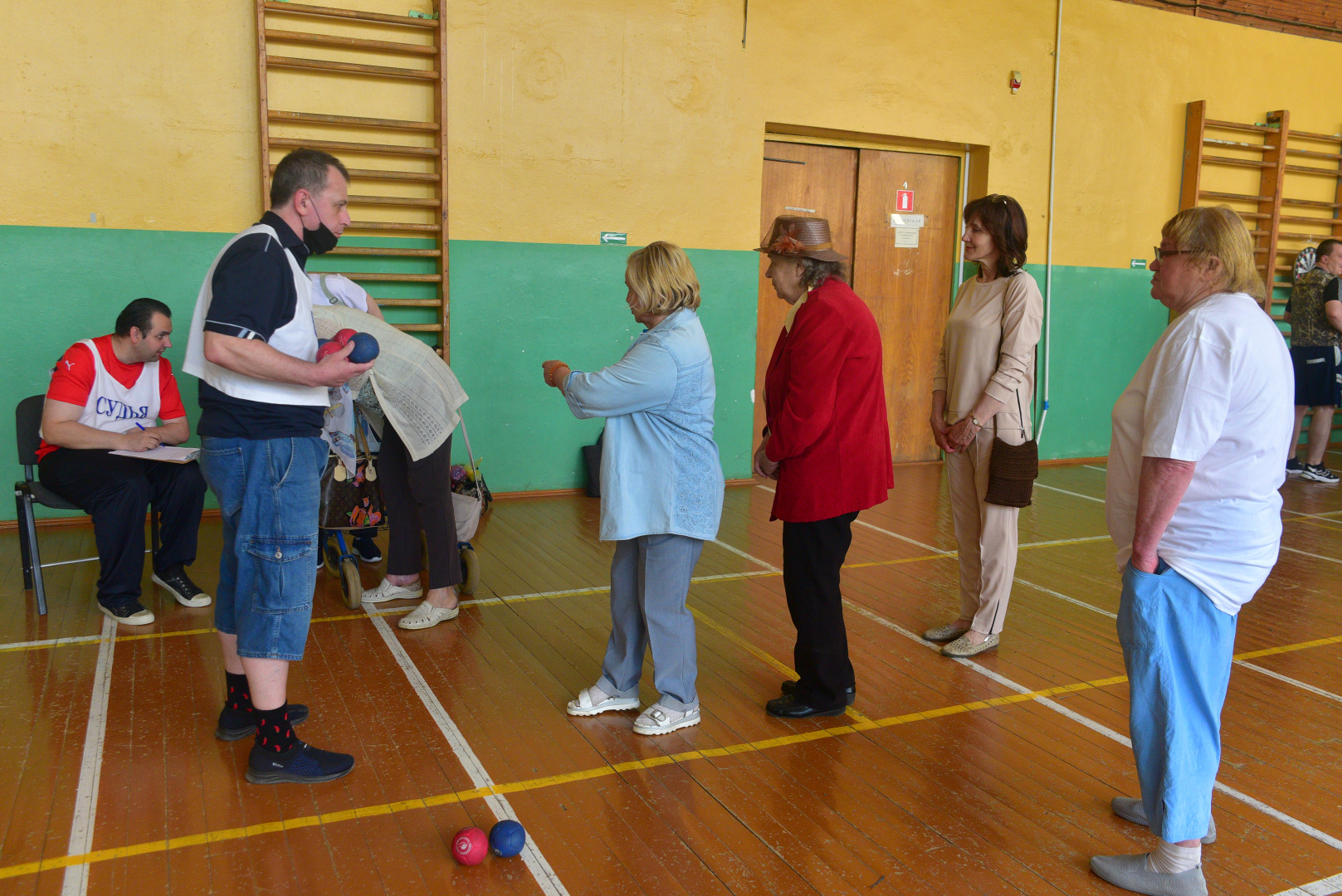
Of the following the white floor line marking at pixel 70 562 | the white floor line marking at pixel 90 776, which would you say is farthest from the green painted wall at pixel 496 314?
the white floor line marking at pixel 90 776

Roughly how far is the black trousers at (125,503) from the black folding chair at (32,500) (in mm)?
54

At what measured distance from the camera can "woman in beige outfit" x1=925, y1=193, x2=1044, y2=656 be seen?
3305 mm

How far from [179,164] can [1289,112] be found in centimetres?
878

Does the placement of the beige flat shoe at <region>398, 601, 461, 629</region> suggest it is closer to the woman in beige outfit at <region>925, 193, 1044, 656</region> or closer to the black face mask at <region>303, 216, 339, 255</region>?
the black face mask at <region>303, 216, 339, 255</region>

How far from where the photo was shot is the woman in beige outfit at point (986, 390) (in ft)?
10.8

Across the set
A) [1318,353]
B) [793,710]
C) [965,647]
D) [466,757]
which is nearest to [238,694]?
[466,757]

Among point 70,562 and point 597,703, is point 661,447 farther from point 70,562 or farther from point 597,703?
point 70,562

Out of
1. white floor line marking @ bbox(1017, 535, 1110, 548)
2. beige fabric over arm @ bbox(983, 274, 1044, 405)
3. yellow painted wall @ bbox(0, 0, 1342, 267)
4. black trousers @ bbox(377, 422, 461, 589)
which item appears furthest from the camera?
white floor line marking @ bbox(1017, 535, 1110, 548)

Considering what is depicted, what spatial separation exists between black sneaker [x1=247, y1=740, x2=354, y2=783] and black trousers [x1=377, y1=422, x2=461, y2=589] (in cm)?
123

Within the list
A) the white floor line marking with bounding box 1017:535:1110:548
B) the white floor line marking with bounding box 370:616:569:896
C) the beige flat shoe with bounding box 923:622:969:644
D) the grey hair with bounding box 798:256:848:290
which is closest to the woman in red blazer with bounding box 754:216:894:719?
the grey hair with bounding box 798:256:848:290

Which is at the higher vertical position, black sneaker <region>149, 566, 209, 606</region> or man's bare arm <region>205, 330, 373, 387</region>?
man's bare arm <region>205, 330, 373, 387</region>

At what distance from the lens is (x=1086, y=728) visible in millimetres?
2982

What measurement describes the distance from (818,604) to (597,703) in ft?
2.46

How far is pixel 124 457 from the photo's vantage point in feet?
13.1
